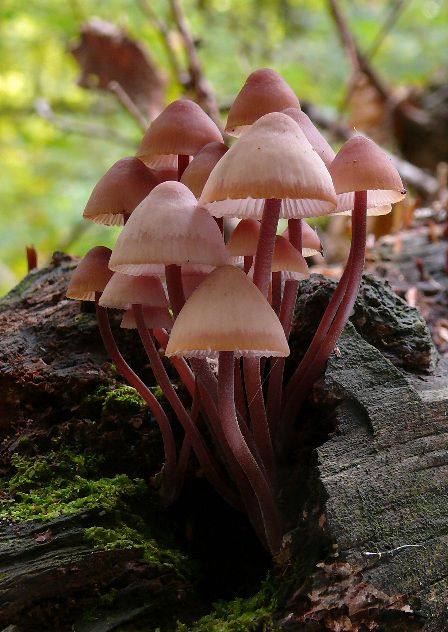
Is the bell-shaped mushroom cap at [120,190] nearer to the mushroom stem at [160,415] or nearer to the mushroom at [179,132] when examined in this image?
the mushroom at [179,132]

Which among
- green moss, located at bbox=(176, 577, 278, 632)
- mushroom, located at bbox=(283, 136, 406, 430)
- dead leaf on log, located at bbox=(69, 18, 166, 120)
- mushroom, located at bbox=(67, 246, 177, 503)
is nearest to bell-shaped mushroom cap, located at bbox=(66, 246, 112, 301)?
mushroom, located at bbox=(67, 246, 177, 503)

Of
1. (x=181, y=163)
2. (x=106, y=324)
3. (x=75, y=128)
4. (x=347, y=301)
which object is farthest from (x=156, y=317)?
(x=75, y=128)

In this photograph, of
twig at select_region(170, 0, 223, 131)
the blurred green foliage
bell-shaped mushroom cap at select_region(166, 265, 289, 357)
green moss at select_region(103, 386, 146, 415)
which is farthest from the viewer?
the blurred green foliage

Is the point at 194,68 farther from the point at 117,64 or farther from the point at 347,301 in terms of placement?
the point at 347,301

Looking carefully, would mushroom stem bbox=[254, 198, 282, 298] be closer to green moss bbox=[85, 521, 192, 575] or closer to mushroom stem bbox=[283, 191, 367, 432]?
mushroom stem bbox=[283, 191, 367, 432]

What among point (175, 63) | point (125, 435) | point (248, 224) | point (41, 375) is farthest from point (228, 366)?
point (175, 63)

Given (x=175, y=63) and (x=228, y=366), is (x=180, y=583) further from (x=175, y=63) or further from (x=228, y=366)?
(x=175, y=63)
